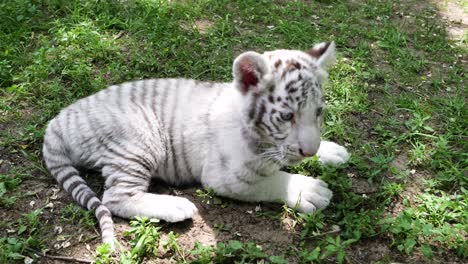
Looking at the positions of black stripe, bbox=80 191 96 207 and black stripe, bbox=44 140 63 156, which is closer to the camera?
black stripe, bbox=80 191 96 207

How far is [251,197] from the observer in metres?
3.31

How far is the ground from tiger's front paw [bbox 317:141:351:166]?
7 centimetres

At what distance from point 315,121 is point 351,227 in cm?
73

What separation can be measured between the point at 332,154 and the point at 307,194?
0.54m

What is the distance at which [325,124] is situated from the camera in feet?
13.6

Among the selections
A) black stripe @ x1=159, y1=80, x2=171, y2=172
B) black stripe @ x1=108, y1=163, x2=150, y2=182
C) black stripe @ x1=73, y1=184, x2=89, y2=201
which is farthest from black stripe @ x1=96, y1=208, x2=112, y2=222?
black stripe @ x1=159, y1=80, x2=171, y2=172

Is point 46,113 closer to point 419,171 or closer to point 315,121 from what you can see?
point 315,121

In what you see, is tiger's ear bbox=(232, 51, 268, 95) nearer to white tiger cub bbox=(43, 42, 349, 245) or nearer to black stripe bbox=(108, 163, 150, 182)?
white tiger cub bbox=(43, 42, 349, 245)

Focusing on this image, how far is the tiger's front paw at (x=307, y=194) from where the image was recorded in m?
3.25

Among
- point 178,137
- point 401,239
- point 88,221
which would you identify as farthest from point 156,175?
point 401,239

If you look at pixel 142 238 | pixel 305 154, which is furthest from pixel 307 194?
pixel 142 238

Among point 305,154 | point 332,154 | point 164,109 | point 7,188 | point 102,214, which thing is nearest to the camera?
point 305,154

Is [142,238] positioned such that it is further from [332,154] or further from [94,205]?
[332,154]

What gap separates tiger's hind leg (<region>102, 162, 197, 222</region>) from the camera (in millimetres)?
3131
